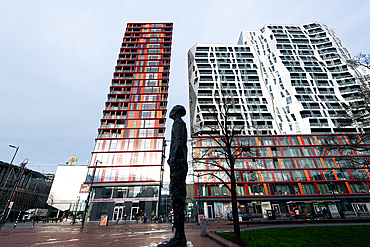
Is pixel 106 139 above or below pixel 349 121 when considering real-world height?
above

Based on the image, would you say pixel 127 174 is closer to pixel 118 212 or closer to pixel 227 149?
pixel 118 212

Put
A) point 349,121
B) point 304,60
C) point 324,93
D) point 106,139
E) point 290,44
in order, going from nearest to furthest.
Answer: point 349,121 → point 106,139 → point 324,93 → point 304,60 → point 290,44

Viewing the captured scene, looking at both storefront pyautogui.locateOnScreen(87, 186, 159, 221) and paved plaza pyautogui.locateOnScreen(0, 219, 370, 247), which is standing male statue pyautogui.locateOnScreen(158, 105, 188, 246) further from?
storefront pyautogui.locateOnScreen(87, 186, 159, 221)

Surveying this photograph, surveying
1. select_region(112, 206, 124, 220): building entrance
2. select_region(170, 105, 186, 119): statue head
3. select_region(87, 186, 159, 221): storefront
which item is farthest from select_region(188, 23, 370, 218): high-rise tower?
select_region(112, 206, 124, 220): building entrance

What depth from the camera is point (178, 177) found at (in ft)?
19.4

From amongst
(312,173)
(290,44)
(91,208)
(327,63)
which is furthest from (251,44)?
(91,208)

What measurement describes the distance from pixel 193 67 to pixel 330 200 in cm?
5486

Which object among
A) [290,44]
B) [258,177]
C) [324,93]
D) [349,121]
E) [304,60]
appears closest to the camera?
[349,121]

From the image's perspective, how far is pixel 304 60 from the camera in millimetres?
62656

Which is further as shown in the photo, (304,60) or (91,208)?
(304,60)

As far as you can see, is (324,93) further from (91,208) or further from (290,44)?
(91,208)

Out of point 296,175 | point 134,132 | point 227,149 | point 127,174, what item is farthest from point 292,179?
point 134,132

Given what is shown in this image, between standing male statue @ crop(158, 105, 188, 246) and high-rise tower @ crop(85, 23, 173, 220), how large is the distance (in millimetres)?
27508

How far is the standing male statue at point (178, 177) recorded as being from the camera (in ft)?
17.5
